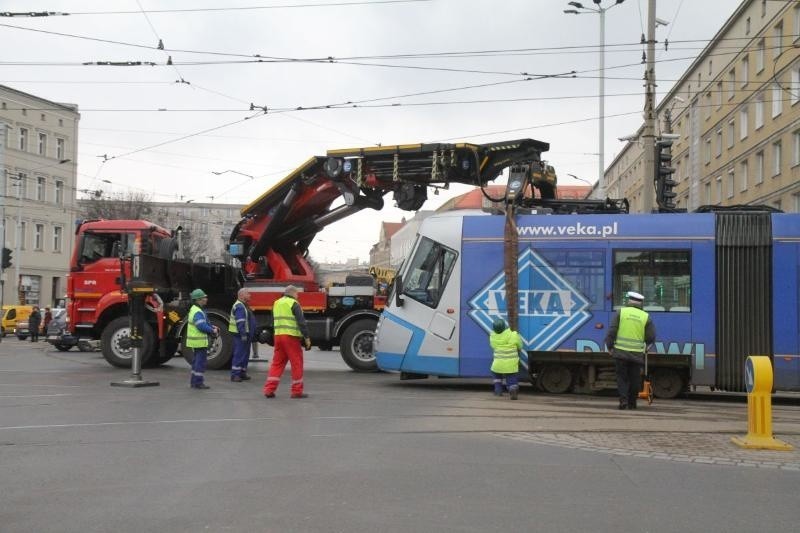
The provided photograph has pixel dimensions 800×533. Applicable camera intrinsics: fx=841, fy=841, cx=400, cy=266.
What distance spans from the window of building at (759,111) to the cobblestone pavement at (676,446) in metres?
35.2

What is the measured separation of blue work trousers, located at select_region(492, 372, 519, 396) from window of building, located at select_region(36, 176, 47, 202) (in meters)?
49.0

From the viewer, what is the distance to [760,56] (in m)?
40.1

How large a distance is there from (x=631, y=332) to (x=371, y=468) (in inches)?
222

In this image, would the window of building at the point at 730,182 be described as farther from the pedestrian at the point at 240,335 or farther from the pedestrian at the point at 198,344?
the pedestrian at the point at 198,344

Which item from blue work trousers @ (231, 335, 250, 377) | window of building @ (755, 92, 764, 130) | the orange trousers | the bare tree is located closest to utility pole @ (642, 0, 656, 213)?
blue work trousers @ (231, 335, 250, 377)

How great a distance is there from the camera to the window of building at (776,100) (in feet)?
125

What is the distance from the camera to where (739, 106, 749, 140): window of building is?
43.4 m

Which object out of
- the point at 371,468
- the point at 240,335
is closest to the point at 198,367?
the point at 240,335

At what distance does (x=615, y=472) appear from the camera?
6934 millimetres

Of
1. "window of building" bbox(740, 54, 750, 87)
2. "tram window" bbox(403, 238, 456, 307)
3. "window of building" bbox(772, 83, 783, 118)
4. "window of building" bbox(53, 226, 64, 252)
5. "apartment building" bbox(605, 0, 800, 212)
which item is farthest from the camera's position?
"window of building" bbox(53, 226, 64, 252)

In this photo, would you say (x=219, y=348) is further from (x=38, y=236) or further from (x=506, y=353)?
(x=38, y=236)

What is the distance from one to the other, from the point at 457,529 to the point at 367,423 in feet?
14.8

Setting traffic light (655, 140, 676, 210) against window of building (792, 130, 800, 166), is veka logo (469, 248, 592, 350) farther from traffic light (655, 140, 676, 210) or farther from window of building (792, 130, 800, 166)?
window of building (792, 130, 800, 166)

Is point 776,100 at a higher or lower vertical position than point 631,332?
higher
